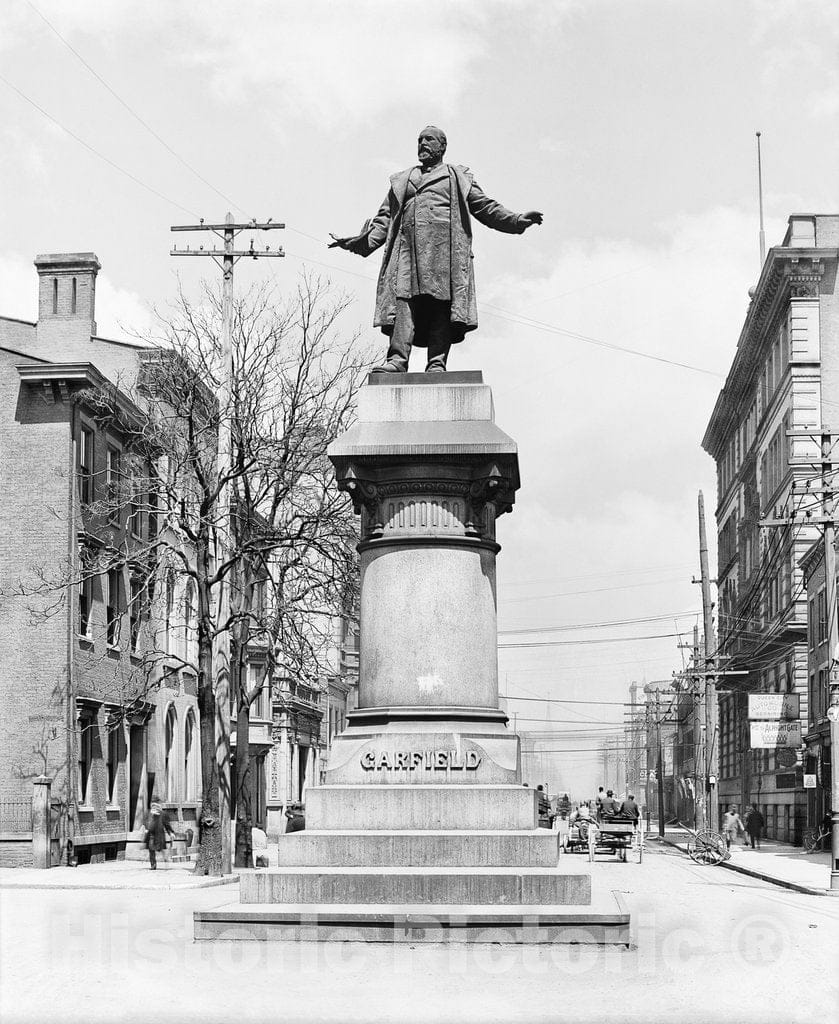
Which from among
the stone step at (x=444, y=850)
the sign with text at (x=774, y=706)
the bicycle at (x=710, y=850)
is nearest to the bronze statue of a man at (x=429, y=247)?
the stone step at (x=444, y=850)

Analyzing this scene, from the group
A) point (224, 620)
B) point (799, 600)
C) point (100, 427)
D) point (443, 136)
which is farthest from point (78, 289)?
point (443, 136)

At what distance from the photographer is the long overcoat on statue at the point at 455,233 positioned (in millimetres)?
14281

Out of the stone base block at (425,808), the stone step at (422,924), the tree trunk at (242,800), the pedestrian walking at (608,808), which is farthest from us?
the pedestrian walking at (608,808)

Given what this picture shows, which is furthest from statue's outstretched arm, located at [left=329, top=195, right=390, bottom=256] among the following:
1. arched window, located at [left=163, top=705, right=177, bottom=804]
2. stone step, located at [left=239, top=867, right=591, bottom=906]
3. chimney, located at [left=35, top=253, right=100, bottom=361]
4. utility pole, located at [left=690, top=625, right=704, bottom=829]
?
utility pole, located at [left=690, top=625, right=704, bottom=829]

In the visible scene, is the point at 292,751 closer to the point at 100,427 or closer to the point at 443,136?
the point at 100,427

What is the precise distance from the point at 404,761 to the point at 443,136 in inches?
237

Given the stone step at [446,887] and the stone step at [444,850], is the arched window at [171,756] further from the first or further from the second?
the stone step at [446,887]

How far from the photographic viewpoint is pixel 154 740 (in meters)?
47.5

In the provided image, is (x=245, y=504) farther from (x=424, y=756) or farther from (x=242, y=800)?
(x=424, y=756)

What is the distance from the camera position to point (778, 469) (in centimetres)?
6431

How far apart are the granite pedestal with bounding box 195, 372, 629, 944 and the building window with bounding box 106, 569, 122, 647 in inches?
1192

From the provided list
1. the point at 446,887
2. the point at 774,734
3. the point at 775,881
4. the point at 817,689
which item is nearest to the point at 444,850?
the point at 446,887

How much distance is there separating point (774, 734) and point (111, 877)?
2725cm

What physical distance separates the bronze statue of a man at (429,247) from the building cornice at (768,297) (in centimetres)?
4687
